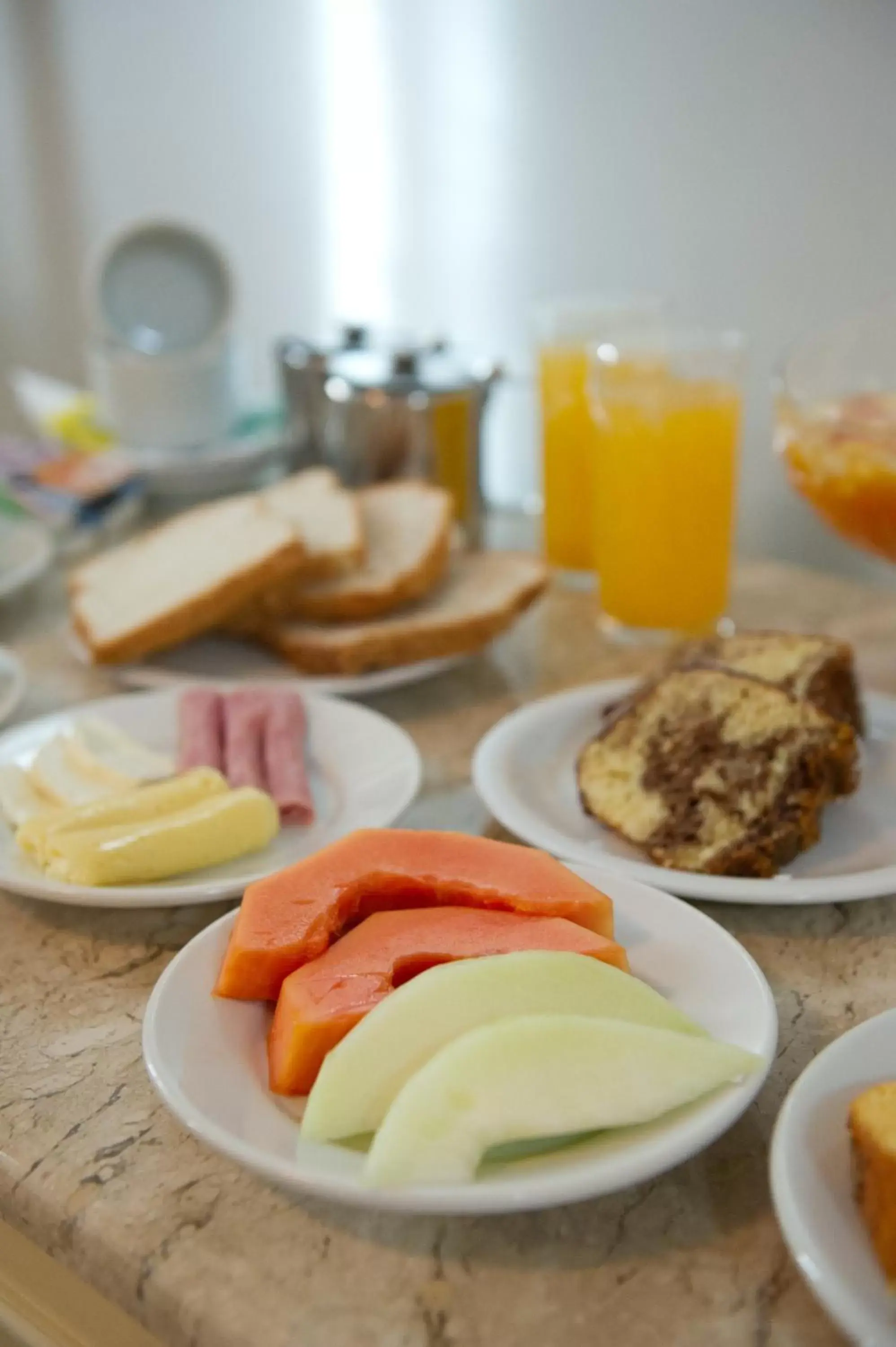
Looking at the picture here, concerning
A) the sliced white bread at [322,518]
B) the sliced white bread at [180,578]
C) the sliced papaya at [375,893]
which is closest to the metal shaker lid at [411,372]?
the sliced white bread at [322,518]

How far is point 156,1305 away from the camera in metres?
0.65

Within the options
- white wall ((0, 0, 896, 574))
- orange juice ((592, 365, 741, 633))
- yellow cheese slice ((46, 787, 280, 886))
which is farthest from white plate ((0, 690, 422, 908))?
white wall ((0, 0, 896, 574))

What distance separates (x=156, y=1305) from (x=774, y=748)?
0.59 meters

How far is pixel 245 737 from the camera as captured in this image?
1157 mm

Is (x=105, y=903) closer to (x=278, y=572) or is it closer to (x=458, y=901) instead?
(x=458, y=901)

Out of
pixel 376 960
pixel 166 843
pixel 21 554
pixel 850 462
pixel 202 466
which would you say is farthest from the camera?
pixel 202 466

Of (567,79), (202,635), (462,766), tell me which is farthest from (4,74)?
(462,766)

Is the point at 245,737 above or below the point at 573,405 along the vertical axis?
below

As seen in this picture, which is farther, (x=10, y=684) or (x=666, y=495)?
(x=666, y=495)

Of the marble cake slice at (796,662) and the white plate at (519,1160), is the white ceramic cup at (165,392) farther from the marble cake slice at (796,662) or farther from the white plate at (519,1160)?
the white plate at (519,1160)

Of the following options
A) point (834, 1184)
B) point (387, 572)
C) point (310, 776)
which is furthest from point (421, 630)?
point (834, 1184)

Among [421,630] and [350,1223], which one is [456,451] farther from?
[350,1223]

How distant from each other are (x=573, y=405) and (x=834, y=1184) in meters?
1.18

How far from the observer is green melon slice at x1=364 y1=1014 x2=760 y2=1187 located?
62 cm
